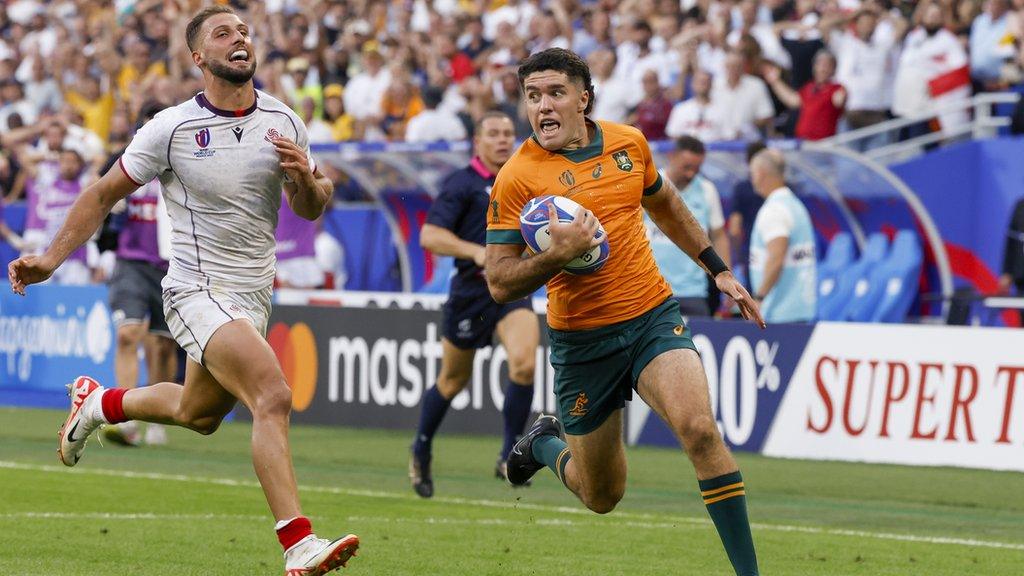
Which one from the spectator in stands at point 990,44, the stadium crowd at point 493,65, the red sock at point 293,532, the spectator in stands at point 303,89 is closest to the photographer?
the red sock at point 293,532

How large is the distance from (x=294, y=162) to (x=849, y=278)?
36.1 ft

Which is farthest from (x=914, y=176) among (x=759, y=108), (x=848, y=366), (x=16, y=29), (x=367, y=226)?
(x=16, y=29)

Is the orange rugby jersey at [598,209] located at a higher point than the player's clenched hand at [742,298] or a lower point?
higher

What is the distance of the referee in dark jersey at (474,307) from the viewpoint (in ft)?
39.3

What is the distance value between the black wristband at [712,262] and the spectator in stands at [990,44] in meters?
10.7

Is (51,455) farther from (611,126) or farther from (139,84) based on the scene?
(139,84)

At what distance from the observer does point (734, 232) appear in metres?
18.2

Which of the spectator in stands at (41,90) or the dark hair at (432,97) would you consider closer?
the dark hair at (432,97)

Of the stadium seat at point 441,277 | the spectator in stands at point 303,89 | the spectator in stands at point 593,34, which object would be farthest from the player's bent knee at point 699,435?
the spectator in stands at point 303,89

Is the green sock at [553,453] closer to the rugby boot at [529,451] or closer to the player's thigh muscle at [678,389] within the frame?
the rugby boot at [529,451]

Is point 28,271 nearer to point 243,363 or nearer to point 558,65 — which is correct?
point 243,363

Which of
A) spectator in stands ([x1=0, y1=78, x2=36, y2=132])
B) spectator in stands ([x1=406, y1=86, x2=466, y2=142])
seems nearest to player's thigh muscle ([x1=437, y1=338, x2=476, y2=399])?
spectator in stands ([x1=406, y1=86, x2=466, y2=142])

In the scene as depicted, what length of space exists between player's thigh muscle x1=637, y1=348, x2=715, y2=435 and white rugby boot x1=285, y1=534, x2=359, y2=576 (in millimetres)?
1356

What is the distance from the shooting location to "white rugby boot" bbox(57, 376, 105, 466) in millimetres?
9195
